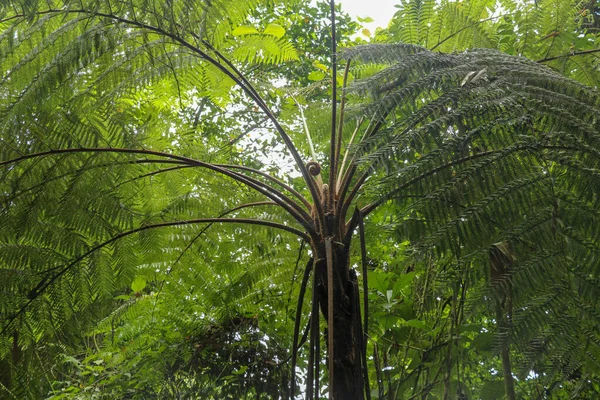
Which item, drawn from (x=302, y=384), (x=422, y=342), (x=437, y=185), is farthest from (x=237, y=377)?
(x=437, y=185)

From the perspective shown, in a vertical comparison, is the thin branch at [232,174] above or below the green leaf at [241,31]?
below

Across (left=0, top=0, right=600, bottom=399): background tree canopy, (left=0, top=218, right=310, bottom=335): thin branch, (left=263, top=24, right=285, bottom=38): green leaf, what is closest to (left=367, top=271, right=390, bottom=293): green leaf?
(left=0, top=0, right=600, bottom=399): background tree canopy

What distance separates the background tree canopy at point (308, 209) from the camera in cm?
90

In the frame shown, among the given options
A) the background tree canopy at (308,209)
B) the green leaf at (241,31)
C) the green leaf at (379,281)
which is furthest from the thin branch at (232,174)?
the green leaf at (241,31)

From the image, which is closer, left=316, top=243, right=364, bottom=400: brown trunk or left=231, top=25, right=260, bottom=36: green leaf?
left=316, top=243, right=364, bottom=400: brown trunk

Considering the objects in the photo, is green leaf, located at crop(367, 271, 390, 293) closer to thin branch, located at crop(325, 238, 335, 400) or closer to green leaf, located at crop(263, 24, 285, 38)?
thin branch, located at crop(325, 238, 335, 400)

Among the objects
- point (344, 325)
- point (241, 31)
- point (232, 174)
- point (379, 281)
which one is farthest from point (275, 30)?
point (344, 325)

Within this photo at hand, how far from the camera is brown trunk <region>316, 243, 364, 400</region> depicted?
1060 millimetres

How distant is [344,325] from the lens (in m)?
1.10

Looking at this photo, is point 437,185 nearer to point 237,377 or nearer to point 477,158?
point 477,158

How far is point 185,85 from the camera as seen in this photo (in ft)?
5.94

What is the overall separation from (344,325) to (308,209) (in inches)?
14.5

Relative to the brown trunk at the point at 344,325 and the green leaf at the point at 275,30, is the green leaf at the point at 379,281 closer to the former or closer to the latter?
the brown trunk at the point at 344,325

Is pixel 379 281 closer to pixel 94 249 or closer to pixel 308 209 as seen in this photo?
pixel 308 209
